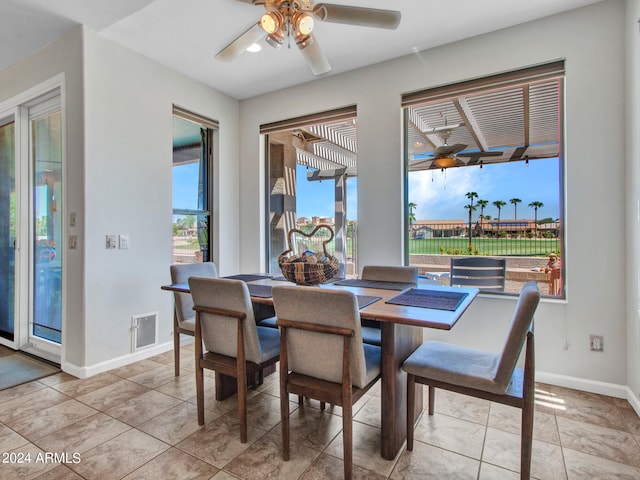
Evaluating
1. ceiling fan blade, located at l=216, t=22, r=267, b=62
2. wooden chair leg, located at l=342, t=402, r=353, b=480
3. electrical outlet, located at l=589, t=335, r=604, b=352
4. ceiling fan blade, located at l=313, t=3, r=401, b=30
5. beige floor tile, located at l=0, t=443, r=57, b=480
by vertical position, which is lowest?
beige floor tile, located at l=0, t=443, r=57, b=480

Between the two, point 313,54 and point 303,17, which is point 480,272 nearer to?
point 313,54

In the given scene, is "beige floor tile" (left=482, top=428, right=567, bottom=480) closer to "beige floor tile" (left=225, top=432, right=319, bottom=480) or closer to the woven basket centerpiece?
"beige floor tile" (left=225, top=432, right=319, bottom=480)

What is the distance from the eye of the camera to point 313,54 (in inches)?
87.7

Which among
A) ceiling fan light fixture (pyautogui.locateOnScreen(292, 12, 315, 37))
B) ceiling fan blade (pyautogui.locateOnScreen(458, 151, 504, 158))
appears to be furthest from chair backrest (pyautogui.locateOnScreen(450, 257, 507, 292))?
ceiling fan light fixture (pyautogui.locateOnScreen(292, 12, 315, 37))

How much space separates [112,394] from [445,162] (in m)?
3.28

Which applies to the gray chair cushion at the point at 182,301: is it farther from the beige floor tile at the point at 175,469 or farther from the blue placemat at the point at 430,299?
the blue placemat at the point at 430,299

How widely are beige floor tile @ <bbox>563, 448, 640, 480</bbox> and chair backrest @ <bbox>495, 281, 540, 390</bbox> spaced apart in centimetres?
63

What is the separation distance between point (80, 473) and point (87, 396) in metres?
0.92

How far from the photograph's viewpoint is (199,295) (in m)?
1.93

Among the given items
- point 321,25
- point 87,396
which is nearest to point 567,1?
point 321,25

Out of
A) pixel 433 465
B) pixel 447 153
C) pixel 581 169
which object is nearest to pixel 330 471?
pixel 433 465

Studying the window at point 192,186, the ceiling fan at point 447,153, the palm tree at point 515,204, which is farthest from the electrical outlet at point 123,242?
the palm tree at point 515,204

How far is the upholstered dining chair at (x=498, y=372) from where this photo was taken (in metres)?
1.45

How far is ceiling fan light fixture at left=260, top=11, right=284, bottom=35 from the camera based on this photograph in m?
1.90
